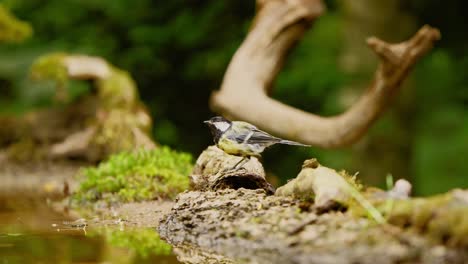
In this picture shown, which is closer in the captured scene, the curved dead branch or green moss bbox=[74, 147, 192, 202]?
green moss bbox=[74, 147, 192, 202]

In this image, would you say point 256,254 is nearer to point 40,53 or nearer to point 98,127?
point 98,127

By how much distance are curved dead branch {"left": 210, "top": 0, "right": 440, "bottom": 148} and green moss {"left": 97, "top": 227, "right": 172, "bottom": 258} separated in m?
1.98

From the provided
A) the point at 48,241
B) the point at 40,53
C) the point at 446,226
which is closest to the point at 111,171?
the point at 48,241

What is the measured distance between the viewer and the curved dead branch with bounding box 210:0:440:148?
511 centimetres

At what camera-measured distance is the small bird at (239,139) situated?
3.41 m

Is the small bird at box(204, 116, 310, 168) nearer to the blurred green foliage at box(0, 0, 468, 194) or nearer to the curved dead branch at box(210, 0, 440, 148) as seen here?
the curved dead branch at box(210, 0, 440, 148)

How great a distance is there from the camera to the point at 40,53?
8820 millimetres

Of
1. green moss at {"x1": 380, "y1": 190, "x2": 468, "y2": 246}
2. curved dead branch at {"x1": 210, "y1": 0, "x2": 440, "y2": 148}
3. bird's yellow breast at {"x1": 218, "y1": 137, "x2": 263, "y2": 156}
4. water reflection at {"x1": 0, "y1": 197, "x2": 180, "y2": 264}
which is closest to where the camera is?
green moss at {"x1": 380, "y1": 190, "x2": 468, "y2": 246}

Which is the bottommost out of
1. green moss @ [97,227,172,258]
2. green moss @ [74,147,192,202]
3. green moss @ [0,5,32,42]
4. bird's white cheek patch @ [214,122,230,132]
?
green moss @ [97,227,172,258]

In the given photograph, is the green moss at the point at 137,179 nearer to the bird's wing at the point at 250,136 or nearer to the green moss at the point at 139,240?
the green moss at the point at 139,240

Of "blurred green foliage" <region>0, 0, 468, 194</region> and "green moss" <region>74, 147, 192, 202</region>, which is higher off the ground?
"blurred green foliage" <region>0, 0, 468, 194</region>

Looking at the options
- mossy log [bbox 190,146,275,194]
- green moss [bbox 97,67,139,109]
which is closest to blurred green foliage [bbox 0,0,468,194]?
green moss [bbox 97,67,139,109]

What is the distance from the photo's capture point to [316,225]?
2658 mm

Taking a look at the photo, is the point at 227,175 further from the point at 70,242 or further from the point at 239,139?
the point at 70,242
